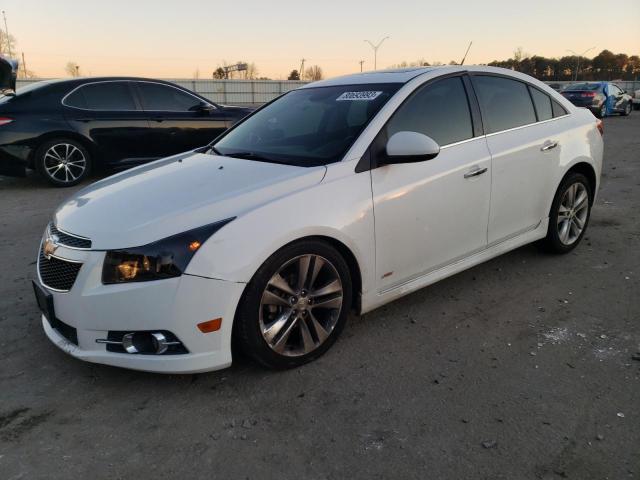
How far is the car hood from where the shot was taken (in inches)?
103

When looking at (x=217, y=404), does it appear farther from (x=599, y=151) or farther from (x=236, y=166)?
(x=599, y=151)

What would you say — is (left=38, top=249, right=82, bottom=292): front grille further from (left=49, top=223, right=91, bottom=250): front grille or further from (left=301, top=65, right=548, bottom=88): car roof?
(left=301, top=65, right=548, bottom=88): car roof

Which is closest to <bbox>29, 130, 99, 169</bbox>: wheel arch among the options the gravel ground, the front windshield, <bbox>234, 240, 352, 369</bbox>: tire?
the gravel ground

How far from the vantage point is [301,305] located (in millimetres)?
2916

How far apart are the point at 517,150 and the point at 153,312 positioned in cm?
283

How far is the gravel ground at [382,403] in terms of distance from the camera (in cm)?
222

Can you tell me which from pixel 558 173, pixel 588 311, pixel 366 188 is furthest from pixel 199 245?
pixel 558 173

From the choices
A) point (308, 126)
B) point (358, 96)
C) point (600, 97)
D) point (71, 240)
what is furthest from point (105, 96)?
point (600, 97)

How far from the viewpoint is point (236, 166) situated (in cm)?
331

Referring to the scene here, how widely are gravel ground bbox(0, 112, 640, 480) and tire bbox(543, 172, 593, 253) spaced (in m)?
0.76

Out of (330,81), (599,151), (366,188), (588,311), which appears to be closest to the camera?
(366,188)

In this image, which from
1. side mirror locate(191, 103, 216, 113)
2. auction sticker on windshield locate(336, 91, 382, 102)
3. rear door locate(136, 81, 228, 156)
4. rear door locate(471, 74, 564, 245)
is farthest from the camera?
side mirror locate(191, 103, 216, 113)

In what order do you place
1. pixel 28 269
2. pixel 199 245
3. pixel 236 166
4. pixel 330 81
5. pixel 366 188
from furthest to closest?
pixel 28 269 → pixel 330 81 → pixel 236 166 → pixel 366 188 → pixel 199 245

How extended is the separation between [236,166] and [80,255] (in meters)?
1.08
